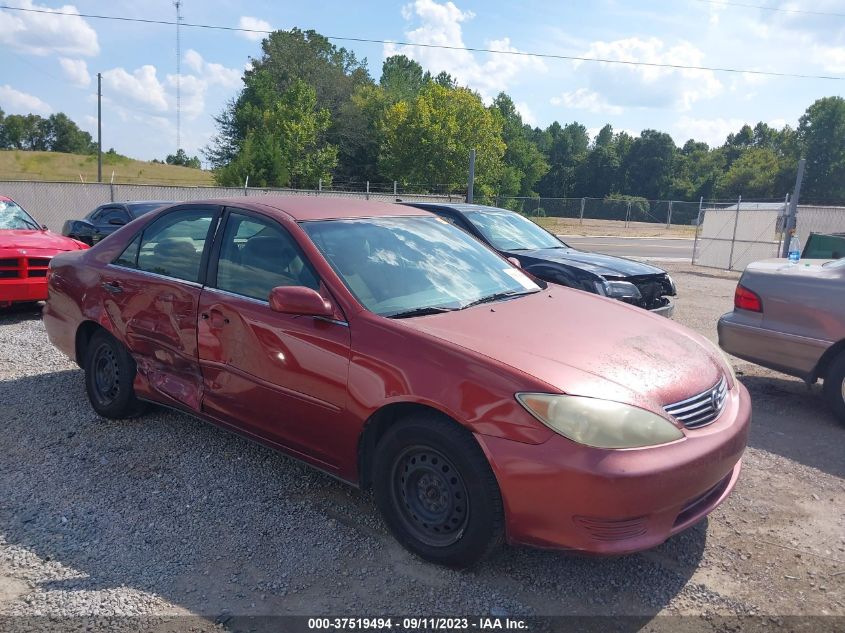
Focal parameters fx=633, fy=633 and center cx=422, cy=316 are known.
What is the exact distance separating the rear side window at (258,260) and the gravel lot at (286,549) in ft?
3.82

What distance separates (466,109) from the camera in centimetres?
4609

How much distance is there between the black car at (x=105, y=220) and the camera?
11070 millimetres

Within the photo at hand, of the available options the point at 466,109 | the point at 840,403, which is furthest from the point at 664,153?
the point at 840,403

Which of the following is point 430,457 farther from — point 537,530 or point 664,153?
point 664,153

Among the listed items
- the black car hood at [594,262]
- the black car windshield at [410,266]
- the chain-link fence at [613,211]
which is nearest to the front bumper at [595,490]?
the black car windshield at [410,266]

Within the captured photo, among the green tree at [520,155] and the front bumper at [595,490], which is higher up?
the green tree at [520,155]

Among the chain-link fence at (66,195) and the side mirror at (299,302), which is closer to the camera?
the side mirror at (299,302)

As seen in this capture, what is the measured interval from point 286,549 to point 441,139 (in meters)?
43.6

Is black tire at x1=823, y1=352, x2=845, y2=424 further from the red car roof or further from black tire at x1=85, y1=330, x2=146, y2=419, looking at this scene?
black tire at x1=85, y1=330, x2=146, y2=419

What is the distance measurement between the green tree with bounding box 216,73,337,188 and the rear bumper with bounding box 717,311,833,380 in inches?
1332

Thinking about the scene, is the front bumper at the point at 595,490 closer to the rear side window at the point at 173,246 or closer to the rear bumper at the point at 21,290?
the rear side window at the point at 173,246

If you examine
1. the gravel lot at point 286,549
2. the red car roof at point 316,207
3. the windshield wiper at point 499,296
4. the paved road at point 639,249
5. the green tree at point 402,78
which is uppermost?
the green tree at point 402,78

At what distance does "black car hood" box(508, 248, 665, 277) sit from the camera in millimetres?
7012

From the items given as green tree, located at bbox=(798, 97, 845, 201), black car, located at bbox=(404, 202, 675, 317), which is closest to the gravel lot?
black car, located at bbox=(404, 202, 675, 317)
